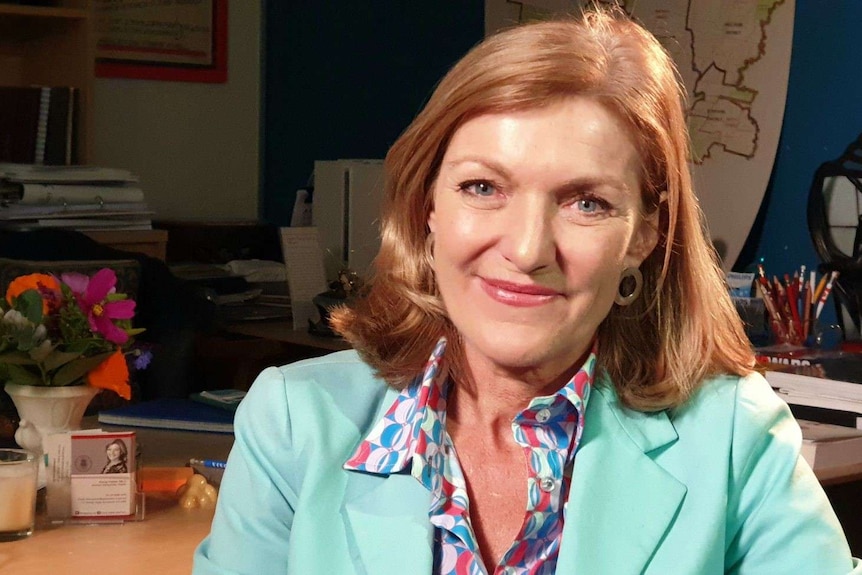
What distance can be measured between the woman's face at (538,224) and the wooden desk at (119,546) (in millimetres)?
564

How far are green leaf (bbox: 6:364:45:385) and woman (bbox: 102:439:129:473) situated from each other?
0.18 m

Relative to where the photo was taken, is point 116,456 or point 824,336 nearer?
point 116,456

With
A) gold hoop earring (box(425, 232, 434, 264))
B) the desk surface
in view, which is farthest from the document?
gold hoop earring (box(425, 232, 434, 264))

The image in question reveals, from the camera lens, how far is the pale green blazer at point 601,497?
1.20m

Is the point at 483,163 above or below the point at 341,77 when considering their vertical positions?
below

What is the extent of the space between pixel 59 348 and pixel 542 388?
80 centimetres

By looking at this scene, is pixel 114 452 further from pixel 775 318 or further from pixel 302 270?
pixel 302 270

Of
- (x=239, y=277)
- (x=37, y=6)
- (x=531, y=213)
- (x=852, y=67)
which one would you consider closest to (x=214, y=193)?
(x=239, y=277)

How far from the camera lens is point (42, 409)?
5.81ft

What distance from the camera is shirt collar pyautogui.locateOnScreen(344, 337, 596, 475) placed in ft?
4.11

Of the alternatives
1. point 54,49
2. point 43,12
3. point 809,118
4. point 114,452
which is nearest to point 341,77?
point 54,49

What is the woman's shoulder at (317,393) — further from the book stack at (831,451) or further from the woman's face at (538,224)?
the book stack at (831,451)

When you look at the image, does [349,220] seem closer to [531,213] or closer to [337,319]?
[337,319]

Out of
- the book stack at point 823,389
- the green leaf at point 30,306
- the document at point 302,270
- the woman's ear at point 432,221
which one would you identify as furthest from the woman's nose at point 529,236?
the document at point 302,270
